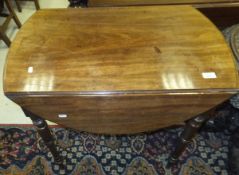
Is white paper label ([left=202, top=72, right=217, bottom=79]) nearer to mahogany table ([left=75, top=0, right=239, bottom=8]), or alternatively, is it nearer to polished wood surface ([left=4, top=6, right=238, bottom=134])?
polished wood surface ([left=4, top=6, right=238, bottom=134])

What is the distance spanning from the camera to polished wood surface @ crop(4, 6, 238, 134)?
0.78 metres

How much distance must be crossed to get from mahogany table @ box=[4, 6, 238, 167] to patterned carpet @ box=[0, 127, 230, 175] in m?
Answer: 0.40

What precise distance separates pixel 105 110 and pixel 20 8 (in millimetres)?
1972

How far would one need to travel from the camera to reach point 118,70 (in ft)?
2.71

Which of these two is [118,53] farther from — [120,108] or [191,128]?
[191,128]

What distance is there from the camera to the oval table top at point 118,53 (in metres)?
0.79

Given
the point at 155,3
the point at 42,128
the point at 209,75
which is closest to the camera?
the point at 209,75

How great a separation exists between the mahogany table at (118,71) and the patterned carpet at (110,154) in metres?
0.40

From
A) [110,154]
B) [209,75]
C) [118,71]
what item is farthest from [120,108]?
[110,154]

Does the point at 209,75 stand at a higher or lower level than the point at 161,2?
lower

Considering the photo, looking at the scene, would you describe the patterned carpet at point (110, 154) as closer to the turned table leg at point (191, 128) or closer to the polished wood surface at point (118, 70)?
the turned table leg at point (191, 128)

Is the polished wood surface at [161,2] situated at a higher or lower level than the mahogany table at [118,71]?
higher

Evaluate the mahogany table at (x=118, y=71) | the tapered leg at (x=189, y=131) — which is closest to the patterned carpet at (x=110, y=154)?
the tapered leg at (x=189, y=131)

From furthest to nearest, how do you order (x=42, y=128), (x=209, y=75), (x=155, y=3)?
(x=155, y=3)
(x=42, y=128)
(x=209, y=75)
